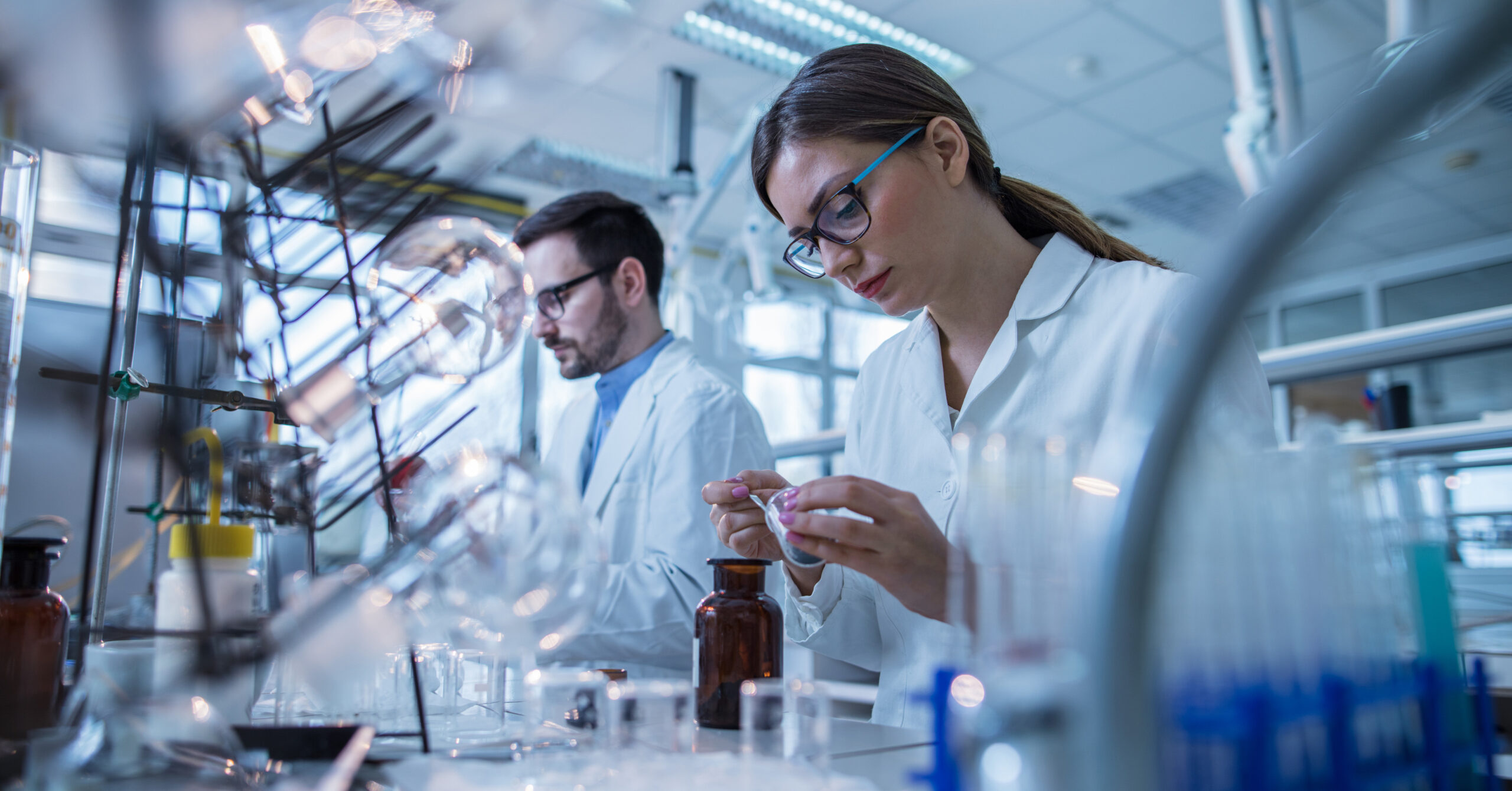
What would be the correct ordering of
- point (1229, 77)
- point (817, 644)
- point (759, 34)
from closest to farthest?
1. point (817, 644)
2. point (759, 34)
3. point (1229, 77)

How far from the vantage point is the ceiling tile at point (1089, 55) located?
3611mm

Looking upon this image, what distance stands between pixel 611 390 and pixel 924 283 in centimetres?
106

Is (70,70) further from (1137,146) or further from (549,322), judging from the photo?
(1137,146)

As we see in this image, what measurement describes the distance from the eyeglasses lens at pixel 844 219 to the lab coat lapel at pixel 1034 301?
24 centimetres

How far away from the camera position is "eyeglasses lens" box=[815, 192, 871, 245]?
4.03ft

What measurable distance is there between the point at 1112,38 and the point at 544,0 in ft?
11.5

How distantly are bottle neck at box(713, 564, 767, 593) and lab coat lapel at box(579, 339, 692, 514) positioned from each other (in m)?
1.02

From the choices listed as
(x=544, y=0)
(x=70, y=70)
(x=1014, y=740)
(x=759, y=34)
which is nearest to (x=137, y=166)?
(x=70, y=70)

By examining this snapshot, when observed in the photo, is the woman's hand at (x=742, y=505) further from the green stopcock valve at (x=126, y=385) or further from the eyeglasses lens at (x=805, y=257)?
the green stopcock valve at (x=126, y=385)

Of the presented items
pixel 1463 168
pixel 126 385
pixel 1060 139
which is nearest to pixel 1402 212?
pixel 1463 168

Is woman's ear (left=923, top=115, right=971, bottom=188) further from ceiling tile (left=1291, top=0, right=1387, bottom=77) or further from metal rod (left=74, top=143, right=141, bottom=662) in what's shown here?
ceiling tile (left=1291, top=0, right=1387, bottom=77)

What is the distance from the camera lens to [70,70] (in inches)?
23.0

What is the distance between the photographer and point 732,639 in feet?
2.91

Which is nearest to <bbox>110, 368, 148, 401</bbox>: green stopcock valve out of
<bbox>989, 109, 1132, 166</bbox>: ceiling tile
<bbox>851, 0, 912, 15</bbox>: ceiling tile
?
<bbox>851, 0, 912, 15</bbox>: ceiling tile
